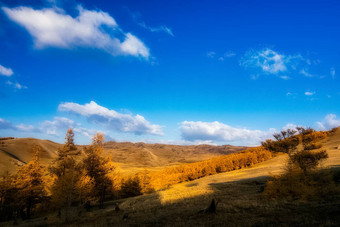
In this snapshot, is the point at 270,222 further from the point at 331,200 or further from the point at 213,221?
the point at 331,200

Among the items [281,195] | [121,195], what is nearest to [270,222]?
[281,195]

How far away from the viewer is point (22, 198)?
1336 inches

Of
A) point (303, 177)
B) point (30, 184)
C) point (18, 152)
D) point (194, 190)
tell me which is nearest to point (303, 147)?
point (303, 177)

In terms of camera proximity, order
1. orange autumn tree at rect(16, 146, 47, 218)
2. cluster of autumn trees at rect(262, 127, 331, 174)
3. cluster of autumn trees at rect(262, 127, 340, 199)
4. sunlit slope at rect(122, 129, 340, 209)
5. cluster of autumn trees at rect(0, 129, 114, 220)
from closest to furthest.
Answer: cluster of autumn trees at rect(262, 127, 340, 199) < cluster of autumn trees at rect(262, 127, 331, 174) < sunlit slope at rect(122, 129, 340, 209) < cluster of autumn trees at rect(0, 129, 114, 220) < orange autumn tree at rect(16, 146, 47, 218)

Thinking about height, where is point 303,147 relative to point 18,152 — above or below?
below

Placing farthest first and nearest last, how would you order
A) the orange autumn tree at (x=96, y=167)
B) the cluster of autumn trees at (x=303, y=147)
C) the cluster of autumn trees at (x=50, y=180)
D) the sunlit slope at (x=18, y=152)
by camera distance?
1. the sunlit slope at (x=18, y=152)
2. the orange autumn tree at (x=96, y=167)
3. the cluster of autumn trees at (x=50, y=180)
4. the cluster of autumn trees at (x=303, y=147)

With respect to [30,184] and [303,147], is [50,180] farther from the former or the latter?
[303,147]

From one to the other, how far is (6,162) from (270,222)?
120 meters

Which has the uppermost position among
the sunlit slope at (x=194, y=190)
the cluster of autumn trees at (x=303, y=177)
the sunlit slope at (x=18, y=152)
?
the sunlit slope at (x=18, y=152)

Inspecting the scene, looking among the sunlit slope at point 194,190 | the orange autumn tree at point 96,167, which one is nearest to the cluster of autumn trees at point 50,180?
the orange autumn tree at point 96,167

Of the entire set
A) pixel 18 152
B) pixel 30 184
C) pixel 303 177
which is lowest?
pixel 303 177

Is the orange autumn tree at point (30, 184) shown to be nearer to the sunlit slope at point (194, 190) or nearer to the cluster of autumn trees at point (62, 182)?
the cluster of autumn trees at point (62, 182)

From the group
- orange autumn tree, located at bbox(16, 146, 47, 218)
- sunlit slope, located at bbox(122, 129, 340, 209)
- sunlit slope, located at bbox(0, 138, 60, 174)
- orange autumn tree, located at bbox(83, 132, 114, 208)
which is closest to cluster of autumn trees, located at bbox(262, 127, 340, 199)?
sunlit slope, located at bbox(122, 129, 340, 209)

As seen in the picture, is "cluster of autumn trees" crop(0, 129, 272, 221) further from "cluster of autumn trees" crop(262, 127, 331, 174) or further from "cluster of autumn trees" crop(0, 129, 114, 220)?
"cluster of autumn trees" crop(262, 127, 331, 174)
